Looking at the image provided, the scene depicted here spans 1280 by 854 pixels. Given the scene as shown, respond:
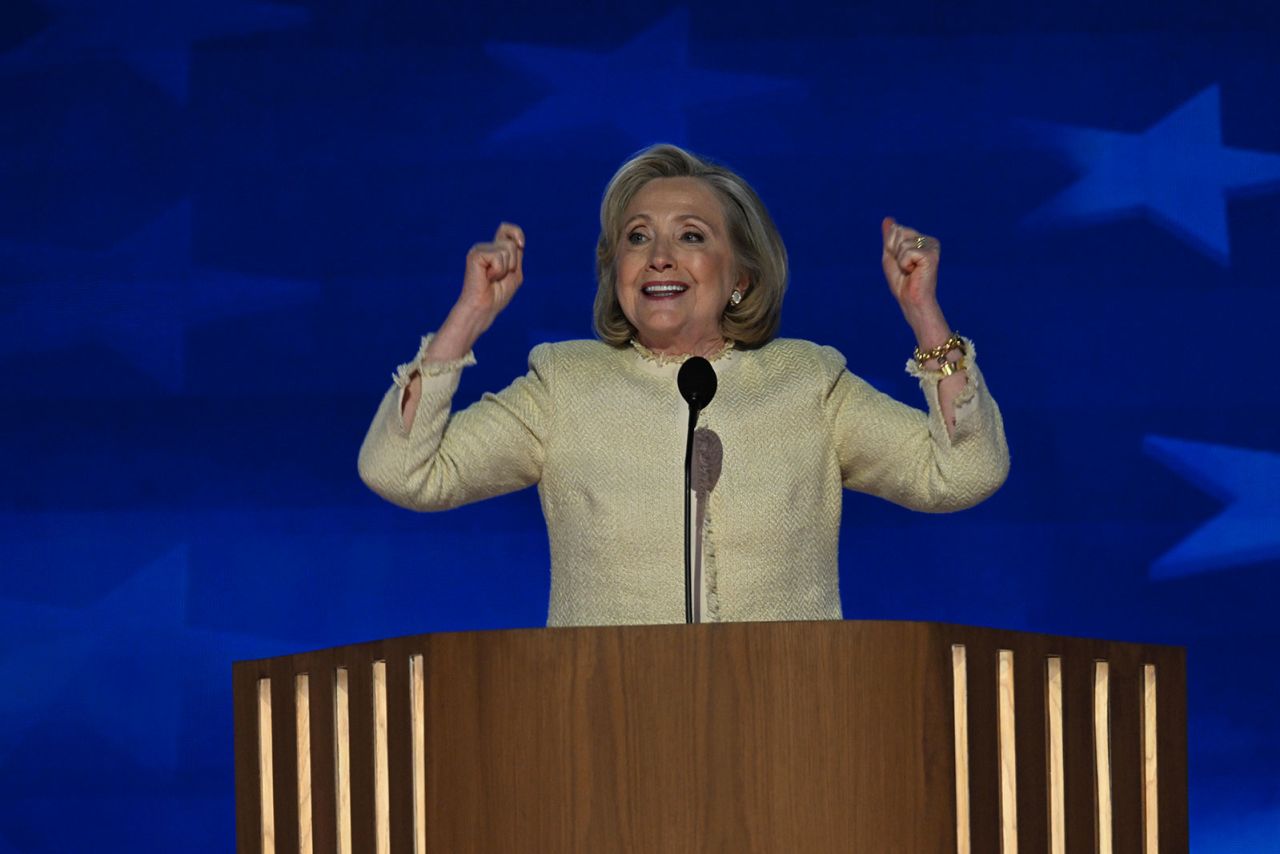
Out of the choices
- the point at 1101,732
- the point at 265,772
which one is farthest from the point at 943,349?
the point at 265,772

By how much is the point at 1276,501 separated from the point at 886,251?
56.9 inches

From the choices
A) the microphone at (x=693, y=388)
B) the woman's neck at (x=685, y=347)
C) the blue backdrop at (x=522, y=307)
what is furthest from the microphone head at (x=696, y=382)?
the blue backdrop at (x=522, y=307)

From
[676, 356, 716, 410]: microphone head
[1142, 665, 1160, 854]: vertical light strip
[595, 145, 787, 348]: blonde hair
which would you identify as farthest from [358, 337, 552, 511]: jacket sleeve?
[1142, 665, 1160, 854]: vertical light strip

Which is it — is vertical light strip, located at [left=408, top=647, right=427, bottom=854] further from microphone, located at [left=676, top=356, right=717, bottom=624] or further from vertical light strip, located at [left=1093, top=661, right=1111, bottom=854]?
vertical light strip, located at [left=1093, top=661, right=1111, bottom=854]

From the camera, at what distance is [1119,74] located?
12.9 ft

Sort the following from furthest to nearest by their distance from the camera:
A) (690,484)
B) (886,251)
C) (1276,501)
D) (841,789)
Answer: (1276,501) < (886,251) < (690,484) < (841,789)

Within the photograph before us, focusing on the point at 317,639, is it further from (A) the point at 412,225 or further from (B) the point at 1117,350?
(B) the point at 1117,350

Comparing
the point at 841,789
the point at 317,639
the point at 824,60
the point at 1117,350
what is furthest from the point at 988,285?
the point at 841,789

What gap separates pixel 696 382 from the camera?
8.08 feet

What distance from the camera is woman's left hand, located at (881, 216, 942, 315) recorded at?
2650mm

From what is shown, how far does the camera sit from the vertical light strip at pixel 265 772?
7.65ft

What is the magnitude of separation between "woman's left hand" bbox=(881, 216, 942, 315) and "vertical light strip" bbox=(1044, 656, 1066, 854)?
1.91 ft

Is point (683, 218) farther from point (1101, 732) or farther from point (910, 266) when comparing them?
point (1101, 732)

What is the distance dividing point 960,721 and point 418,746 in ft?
1.84
